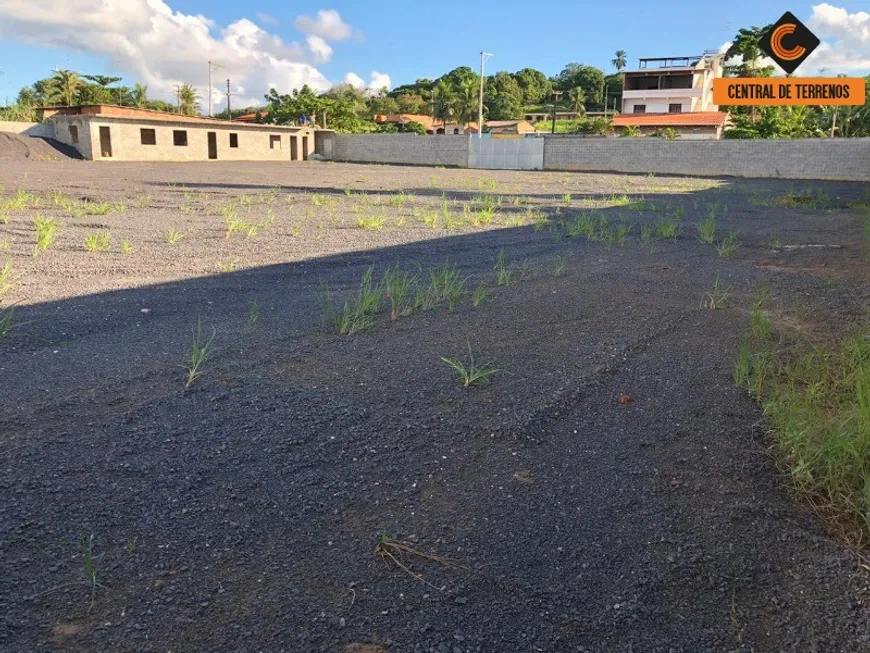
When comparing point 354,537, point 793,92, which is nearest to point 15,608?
point 354,537

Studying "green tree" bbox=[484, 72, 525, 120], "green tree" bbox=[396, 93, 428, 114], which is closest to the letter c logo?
"green tree" bbox=[484, 72, 525, 120]

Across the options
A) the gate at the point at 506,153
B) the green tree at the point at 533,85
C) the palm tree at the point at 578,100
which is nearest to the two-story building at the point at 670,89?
the palm tree at the point at 578,100

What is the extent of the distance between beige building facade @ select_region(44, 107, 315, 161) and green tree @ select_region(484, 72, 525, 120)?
37102 millimetres

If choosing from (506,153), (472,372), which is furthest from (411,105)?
(472,372)

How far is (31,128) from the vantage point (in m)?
29.5

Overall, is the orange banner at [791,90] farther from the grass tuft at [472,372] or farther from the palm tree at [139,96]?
the palm tree at [139,96]

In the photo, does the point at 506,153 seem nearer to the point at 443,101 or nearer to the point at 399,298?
the point at 443,101

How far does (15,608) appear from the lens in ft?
5.16

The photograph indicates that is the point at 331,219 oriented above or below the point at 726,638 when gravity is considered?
above

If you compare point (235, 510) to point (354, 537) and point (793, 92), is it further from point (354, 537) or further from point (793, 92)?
Answer: point (793, 92)

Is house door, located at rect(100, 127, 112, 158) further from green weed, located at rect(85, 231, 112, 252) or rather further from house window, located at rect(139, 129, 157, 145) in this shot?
green weed, located at rect(85, 231, 112, 252)

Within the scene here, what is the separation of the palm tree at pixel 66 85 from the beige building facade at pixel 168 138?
18.7 m

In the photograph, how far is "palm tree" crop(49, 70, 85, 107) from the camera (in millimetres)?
46625

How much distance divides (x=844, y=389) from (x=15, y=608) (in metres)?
3.16
